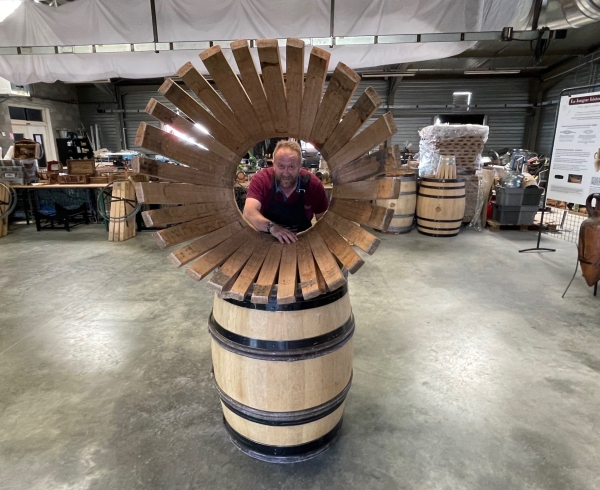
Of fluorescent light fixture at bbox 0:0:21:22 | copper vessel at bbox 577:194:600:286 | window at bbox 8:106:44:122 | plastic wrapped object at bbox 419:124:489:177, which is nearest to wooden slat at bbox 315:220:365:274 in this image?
copper vessel at bbox 577:194:600:286

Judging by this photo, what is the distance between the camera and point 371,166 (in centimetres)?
140

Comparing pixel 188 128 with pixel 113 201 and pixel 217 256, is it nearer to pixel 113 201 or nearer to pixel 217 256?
pixel 217 256

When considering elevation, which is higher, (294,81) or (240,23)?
(240,23)

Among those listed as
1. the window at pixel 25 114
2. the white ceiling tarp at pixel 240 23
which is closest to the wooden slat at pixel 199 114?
the white ceiling tarp at pixel 240 23

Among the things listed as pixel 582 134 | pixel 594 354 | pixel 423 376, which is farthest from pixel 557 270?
pixel 423 376

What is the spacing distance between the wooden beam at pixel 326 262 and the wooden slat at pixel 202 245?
0.34 meters

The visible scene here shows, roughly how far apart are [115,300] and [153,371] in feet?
4.83

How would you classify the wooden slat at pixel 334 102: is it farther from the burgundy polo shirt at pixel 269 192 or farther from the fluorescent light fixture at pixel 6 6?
the fluorescent light fixture at pixel 6 6

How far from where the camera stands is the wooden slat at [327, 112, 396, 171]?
1.30m

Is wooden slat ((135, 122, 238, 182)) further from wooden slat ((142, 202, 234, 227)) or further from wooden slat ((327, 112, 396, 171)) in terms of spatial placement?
wooden slat ((327, 112, 396, 171))

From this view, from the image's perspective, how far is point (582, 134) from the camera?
13.0 feet

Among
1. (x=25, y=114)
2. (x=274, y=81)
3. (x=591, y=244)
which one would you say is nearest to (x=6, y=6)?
(x=25, y=114)

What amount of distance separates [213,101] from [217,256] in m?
0.62

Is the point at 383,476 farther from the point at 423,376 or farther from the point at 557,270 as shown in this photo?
the point at 557,270
